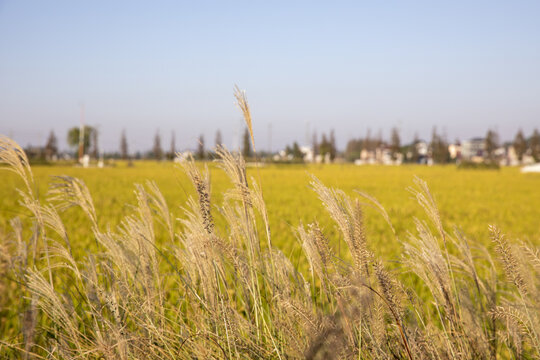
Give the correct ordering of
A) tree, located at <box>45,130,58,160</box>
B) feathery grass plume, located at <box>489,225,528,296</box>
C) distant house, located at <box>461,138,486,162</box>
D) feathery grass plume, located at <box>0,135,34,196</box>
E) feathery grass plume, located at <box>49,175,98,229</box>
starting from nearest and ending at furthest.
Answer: feathery grass plume, located at <box>489,225,528,296</box>
feathery grass plume, located at <box>0,135,34,196</box>
feathery grass plume, located at <box>49,175,98,229</box>
tree, located at <box>45,130,58,160</box>
distant house, located at <box>461,138,486,162</box>

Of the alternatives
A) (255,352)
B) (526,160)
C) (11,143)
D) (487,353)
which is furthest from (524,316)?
(526,160)

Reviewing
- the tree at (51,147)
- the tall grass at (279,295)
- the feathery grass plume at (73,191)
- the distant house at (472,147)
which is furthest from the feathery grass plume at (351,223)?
the distant house at (472,147)

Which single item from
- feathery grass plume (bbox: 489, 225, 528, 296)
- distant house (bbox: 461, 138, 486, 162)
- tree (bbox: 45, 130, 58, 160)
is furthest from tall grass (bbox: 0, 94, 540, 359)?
distant house (bbox: 461, 138, 486, 162)

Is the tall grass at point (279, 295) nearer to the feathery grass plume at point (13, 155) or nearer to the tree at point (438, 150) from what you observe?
the feathery grass plume at point (13, 155)

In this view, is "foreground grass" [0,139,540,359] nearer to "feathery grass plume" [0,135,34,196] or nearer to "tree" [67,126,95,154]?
"feathery grass plume" [0,135,34,196]

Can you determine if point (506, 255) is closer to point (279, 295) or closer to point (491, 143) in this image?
point (279, 295)

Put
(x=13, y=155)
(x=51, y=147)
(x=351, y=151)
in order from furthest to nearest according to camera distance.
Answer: (x=351, y=151)
(x=51, y=147)
(x=13, y=155)

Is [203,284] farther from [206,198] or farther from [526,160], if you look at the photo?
[526,160]

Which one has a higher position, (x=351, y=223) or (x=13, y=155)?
(x=13, y=155)

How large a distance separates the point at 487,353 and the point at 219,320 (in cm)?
116

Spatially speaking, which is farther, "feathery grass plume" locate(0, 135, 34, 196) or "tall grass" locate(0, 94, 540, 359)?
"feathery grass plume" locate(0, 135, 34, 196)

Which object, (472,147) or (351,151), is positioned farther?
(351,151)

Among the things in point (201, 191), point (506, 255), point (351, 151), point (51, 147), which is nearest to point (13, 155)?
point (201, 191)

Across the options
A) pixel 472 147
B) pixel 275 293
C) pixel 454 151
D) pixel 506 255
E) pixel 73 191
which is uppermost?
pixel 472 147
